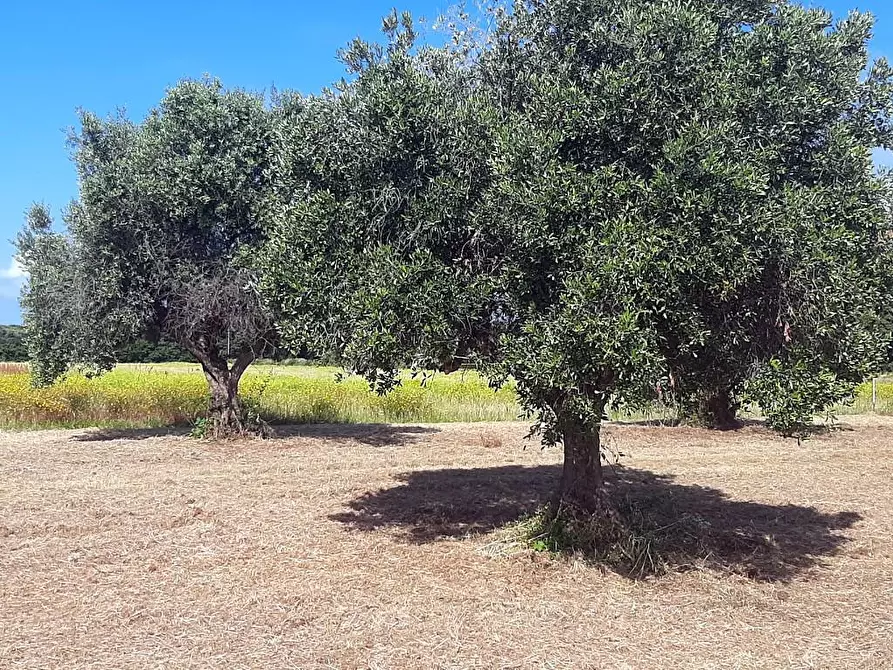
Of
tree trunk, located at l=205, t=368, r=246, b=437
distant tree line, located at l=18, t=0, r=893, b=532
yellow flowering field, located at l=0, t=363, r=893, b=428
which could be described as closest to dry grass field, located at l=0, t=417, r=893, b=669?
distant tree line, located at l=18, t=0, r=893, b=532

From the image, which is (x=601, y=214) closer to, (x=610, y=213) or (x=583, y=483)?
(x=610, y=213)

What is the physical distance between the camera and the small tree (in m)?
14.1

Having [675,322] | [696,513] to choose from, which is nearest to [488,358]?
[675,322]

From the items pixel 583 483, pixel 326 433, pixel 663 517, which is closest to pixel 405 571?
pixel 583 483

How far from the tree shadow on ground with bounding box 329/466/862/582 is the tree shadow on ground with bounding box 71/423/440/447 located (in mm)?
4466

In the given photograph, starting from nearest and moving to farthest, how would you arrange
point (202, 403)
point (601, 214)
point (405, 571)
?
point (601, 214)
point (405, 571)
point (202, 403)

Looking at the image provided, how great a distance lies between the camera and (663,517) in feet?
31.7

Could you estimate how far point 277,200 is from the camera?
26.8ft

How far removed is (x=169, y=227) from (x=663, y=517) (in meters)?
10.1

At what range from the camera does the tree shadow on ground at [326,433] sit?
17.2 m

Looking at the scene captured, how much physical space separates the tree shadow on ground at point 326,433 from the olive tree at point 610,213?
10049mm

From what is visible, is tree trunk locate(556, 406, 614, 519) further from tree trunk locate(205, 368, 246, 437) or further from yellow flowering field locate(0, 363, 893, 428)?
yellow flowering field locate(0, 363, 893, 428)

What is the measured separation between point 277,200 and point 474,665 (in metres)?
4.92

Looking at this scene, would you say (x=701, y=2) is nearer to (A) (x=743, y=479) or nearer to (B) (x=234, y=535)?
(B) (x=234, y=535)
